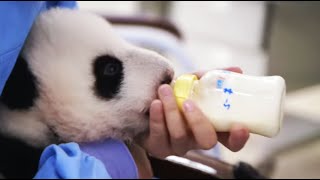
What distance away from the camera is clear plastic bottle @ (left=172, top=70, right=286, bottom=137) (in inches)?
17.0

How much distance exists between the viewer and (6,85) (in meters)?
0.52

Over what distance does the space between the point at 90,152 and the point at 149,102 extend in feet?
0.26

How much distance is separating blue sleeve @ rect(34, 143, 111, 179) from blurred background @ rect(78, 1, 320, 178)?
0.65ft

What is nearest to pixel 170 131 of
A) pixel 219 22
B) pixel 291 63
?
pixel 291 63

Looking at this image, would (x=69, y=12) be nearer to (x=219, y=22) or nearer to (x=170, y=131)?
(x=170, y=131)

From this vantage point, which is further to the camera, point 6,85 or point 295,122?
point 295,122

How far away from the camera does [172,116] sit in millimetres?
471

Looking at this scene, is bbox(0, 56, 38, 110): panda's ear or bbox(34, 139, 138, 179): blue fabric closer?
bbox(34, 139, 138, 179): blue fabric

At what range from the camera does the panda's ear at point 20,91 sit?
1.72ft

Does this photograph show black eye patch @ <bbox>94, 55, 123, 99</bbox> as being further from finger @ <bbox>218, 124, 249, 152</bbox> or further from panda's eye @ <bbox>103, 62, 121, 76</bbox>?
finger @ <bbox>218, 124, 249, 152</bbox>

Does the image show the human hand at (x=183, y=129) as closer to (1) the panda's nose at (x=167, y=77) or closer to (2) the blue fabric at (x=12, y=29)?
(1) the panda's nose at (x=167, y=77)

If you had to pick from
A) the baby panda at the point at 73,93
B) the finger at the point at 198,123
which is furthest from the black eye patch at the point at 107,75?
the finger at the point at 198,123

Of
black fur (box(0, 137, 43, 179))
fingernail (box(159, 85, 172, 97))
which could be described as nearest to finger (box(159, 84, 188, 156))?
fingernail (box(159, 85, 172, 97))

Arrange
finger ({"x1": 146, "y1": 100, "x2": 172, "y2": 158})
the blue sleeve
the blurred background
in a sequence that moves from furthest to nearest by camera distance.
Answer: the blurred background
finger ({"x1": 146, "y1": 100, "x2": 172, "y2": 158})
the blue sleeve
